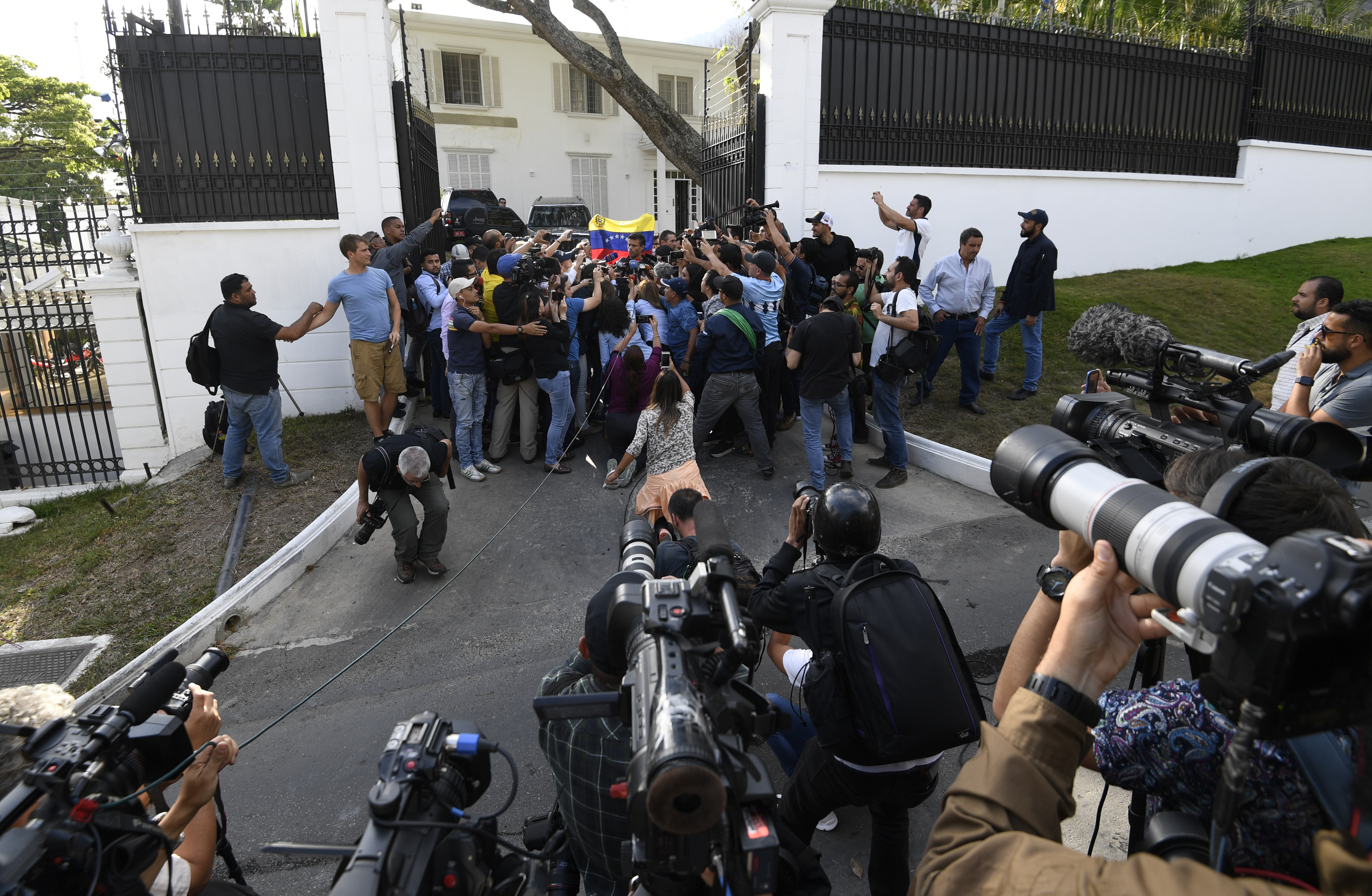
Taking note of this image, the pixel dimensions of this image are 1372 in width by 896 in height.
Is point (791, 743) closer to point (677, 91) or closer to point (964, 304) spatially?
point (964, 304)

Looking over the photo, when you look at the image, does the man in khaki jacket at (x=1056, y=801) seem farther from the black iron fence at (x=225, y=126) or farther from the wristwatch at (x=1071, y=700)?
the black iron fence at (x=225, y=126)

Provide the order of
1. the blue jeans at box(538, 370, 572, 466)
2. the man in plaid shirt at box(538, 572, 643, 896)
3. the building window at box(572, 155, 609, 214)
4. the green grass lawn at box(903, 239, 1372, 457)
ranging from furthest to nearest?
the building window at box(572, 155, 609, 214)
the green grass lawn at box(903, 239, 1372, 457)
the blue jeans at box(538, 370, 572, 466)
the man in plaid shirt at box(538, 572, 643, 896)

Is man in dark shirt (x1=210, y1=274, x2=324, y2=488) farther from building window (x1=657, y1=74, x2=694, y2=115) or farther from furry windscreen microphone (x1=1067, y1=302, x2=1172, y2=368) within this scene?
building window (x1=657, y1=74, x2=694, y2=115)

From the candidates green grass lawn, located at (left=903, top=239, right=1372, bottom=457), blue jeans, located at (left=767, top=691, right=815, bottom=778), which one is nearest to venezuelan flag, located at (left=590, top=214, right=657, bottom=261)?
green grass lawn, located at (left=903, top=239, right=1372, bottom=457)

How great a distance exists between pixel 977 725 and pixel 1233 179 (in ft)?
43.0

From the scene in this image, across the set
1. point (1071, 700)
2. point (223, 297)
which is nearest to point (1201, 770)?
point (1071, 700)

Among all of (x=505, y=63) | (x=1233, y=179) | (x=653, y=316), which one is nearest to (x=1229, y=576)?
(x=653, y=316)

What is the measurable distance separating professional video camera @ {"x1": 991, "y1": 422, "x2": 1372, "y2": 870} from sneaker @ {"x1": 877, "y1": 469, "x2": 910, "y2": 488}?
586 cm

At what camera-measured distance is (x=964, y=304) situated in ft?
26.4

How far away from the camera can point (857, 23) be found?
9609 millimetres

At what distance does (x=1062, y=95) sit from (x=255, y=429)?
1072 cm

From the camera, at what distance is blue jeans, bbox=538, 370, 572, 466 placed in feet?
24.4

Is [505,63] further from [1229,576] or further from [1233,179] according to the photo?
[1229,576]

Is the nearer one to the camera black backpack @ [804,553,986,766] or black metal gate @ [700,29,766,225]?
black backpack @ [804,553,986,766]
